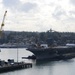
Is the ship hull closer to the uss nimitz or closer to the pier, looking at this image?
the uss nimitz

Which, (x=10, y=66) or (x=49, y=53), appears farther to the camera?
(x=49, y=53)

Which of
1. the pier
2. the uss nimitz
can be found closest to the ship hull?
the uss nimitz

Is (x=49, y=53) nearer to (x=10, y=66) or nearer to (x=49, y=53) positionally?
(x=49, y=53)

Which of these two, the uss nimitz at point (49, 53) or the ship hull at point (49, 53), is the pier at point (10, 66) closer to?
the ship hull at point (49, 53)

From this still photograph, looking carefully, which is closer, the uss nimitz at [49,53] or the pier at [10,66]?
the pier at [10,66]

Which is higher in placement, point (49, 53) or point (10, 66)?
point (49, 53)

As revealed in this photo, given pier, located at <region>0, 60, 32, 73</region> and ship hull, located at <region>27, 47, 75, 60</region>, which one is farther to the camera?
ship hull, located at <region>27, 47, 75, 60</region>

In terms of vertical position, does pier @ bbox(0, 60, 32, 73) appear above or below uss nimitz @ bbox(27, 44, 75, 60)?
below

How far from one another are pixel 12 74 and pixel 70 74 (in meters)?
10.6

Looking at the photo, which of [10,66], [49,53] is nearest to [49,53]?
[49,53]

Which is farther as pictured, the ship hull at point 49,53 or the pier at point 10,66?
the ship hull at point 49,53

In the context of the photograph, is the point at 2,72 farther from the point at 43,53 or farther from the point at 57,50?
the point at 57,50

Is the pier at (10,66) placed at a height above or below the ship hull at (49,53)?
below

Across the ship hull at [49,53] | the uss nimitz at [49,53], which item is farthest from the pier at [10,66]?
the uss nimitz at [49,53]
